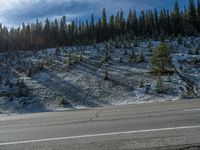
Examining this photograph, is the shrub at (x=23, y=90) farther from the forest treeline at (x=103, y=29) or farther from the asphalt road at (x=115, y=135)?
the forest treeline at (x=103, y=29)

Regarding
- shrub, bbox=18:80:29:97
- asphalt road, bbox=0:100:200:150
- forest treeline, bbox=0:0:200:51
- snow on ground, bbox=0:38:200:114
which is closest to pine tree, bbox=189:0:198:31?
forest treeline, bbox=0:0:200:51

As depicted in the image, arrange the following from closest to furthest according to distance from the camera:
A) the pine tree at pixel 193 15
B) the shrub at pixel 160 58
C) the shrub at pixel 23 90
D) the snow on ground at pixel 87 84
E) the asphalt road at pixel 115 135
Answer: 1. the asphalt road at pixel 115 135
2. the snow on ground at pixel 87 84
3. the shrub at pixel 23 90
4. the shrub at pixel 160 58
5. the pine tree at pixel 193 15

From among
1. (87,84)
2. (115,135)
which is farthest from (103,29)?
(115,135)

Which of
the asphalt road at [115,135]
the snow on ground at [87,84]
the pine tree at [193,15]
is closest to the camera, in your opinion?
the asphalt road at [115,135]

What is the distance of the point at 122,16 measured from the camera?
3760 inches

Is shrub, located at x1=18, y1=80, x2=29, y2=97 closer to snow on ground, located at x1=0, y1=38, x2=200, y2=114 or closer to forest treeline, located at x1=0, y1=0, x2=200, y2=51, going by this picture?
snow on ground, located at x1=0, y1=38, x2=200, y2=114

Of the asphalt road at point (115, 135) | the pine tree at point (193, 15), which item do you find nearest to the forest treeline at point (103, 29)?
the pine tree at point (193, 15)

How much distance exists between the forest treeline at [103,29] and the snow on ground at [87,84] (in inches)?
1375

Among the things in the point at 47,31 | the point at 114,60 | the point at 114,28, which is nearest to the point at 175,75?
the point at 114,60

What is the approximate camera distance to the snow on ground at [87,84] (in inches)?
965

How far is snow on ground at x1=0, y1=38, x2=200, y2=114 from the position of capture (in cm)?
2452

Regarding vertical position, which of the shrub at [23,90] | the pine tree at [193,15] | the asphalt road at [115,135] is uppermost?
the pine tree at [193,15]

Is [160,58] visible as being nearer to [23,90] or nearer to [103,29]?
[23,90]

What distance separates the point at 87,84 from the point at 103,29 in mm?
60924
